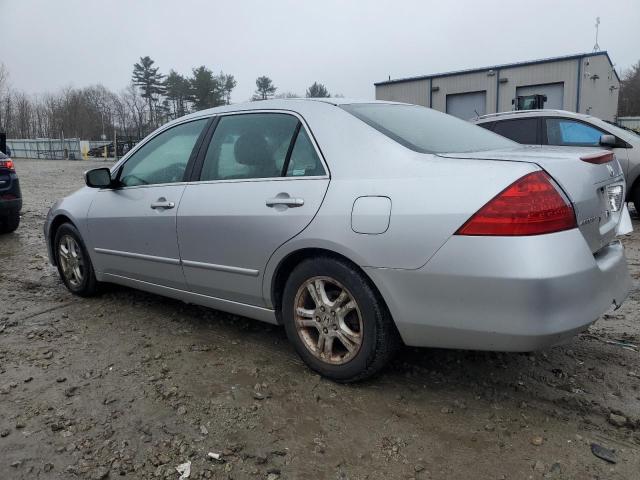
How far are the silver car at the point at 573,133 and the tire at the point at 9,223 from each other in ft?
24.2

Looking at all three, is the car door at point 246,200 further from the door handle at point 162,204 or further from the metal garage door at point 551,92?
the metal garage door at point 551,92

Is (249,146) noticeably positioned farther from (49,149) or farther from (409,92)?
(49,149)

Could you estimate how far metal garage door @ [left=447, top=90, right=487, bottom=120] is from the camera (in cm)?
2397

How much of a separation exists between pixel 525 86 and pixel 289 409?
23230 millimetres

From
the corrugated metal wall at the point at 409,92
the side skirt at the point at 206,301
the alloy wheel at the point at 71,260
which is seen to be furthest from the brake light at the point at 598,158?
the corrugated metal wall at the point at 409,92

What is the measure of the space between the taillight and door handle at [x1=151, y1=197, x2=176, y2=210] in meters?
2.05

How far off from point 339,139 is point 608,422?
1.89 metres

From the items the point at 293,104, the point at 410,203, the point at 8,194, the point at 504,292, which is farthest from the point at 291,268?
the point at 8,194

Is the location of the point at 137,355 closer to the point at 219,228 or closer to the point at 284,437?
the point at 219,228

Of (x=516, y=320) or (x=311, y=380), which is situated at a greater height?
(x=516, y=320)

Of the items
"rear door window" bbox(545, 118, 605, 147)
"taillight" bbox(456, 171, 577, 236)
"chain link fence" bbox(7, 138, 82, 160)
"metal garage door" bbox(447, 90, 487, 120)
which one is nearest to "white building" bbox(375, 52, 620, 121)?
"metal garage door" bbox(447, 90, 487, 120)

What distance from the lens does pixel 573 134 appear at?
7.37 metres

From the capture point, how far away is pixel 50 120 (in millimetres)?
69688

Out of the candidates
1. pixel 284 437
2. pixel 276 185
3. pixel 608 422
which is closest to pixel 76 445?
pixel 284 437
